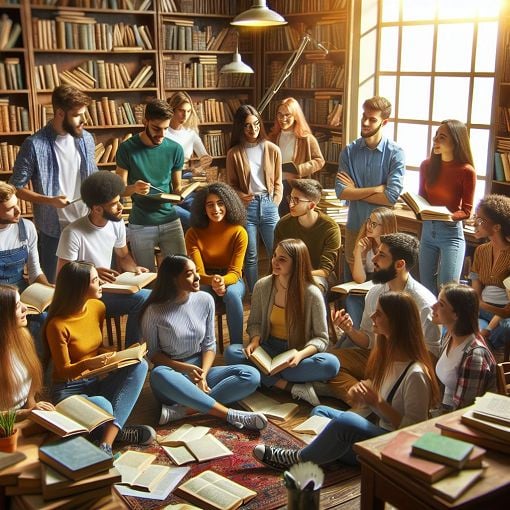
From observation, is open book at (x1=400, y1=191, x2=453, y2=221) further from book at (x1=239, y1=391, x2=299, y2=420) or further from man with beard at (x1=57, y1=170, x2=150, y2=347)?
man with beard at (x1=57, y1=170, x2=150, y2=347)

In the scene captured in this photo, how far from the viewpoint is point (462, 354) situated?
2996mm

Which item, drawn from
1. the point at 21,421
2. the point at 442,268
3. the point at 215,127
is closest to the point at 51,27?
the point at 215,127

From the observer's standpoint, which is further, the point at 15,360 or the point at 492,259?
the point at 492,259

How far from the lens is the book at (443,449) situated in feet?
6.88

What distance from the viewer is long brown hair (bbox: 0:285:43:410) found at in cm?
295

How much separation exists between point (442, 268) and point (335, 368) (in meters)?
1.12

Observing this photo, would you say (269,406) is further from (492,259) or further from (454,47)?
(454,47)

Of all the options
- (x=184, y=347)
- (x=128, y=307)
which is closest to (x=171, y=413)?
(x=184, y=347)

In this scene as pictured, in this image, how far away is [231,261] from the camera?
4.47 meters

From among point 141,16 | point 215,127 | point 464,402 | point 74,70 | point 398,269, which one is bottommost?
point 464,402

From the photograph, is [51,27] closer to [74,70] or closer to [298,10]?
[74,70]

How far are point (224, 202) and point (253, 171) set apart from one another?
70cm

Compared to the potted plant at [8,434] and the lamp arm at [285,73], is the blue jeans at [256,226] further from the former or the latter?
the potted plant at [8,434]

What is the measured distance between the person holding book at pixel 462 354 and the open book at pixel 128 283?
1.72 meters
